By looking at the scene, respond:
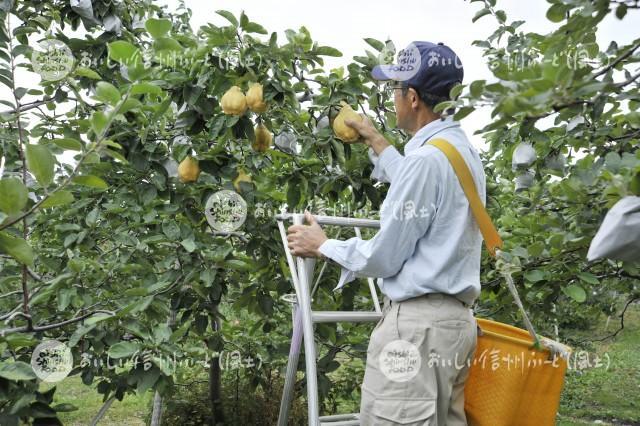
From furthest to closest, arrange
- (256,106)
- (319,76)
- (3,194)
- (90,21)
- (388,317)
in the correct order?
(90,21) < (319,76) < (256,106) < (388,317) < (3,194)

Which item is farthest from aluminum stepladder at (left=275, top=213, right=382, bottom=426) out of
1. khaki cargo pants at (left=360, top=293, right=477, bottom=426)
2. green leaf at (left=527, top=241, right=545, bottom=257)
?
green leaf at (left=527, top=241, right=545, bottom=257)

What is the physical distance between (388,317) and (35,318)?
1.23 metres

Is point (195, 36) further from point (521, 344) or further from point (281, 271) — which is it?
point (521, 344)

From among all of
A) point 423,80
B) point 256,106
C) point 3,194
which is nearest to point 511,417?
point 423,80

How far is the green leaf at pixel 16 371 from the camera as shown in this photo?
1528 mm

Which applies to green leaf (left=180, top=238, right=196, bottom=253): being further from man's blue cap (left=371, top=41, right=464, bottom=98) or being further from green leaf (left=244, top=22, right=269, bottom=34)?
man's blue cap (left=371, top=41, right=464, bottom=98)

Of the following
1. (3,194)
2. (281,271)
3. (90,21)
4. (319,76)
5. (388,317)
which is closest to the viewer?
(3,194)

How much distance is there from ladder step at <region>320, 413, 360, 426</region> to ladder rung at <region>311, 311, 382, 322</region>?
0.30m

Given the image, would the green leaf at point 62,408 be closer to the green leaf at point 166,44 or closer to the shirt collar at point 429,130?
the green leaf at point 166,44

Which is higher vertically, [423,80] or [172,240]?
[423,80]

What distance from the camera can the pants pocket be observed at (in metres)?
1.59

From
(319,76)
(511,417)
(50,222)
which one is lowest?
(511,417)

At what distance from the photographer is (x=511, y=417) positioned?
1.81 metres

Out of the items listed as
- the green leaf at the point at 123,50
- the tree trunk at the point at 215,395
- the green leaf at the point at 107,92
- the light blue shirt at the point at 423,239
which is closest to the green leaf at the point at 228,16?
the green leaf at the point at 123,50
